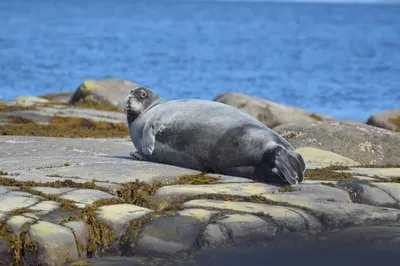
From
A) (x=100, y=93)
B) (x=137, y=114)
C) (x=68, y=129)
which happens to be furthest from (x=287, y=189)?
(x=100, y=93)

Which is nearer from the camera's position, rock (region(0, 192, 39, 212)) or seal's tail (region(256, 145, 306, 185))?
rock (region(0, 192, 39, 212))

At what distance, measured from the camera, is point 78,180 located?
23.5 feet

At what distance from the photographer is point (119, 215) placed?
245 inches

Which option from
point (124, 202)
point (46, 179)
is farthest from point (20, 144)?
A: point (124, 202)

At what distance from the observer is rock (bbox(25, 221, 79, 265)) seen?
5.63 meters

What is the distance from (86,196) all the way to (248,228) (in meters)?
1.26

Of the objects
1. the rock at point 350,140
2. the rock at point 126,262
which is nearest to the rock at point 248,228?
the rock at point 126,262

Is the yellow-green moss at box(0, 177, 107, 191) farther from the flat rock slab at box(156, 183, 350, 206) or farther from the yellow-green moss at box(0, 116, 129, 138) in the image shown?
the yellow-green moss at box(0, 116, 129, 138)

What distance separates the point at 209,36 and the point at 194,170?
66787mm

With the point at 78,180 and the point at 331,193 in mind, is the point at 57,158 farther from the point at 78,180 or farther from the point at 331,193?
the point at 331,193

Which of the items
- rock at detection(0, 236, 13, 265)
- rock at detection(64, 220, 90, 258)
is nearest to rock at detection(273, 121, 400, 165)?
rock at detection(64, 220, 90, 258)

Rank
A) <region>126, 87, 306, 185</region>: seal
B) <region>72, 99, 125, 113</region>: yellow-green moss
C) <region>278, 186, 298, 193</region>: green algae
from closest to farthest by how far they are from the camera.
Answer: <region>278, 186, 298, 193</region>: green algae < <region>126, 87, 306, 185</region>: seal < <region>72, 99, 125, 113</region>: yellow-green moss

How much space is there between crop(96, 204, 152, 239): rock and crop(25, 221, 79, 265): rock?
323mm

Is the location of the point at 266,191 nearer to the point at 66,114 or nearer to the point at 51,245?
the point at 51,245
